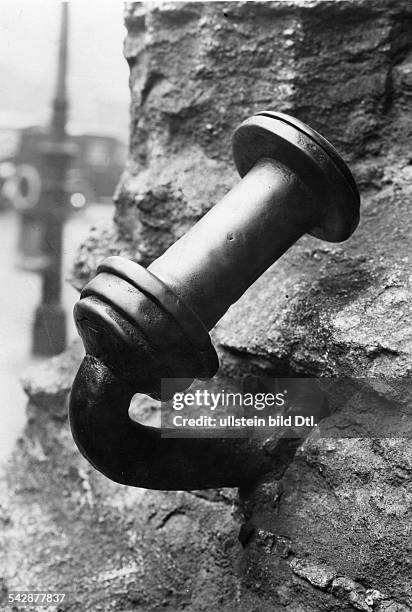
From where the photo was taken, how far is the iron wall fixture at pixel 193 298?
102 cm

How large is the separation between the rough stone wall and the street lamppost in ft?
0.20

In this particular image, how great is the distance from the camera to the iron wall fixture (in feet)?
3.34

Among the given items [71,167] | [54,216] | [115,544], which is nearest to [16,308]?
[54,216]

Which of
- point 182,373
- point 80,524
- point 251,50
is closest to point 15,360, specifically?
point 80,524

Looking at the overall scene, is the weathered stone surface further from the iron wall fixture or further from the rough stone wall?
the iron wall fixture

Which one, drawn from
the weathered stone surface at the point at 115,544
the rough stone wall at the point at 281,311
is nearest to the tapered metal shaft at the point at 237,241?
the rough stone wall at the point at 281,311

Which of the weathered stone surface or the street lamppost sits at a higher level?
the street lamppost

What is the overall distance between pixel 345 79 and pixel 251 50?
0.66ft

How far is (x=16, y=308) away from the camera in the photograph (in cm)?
163

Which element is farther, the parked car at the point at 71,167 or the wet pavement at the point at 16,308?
the parked car at the point at 71,167

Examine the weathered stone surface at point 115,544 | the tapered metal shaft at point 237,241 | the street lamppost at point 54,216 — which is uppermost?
the tapered metal shaft at point 237,241

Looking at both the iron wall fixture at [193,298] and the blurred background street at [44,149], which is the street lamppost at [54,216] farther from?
the iron wall fixture at [193,298]

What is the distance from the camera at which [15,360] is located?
1707mm

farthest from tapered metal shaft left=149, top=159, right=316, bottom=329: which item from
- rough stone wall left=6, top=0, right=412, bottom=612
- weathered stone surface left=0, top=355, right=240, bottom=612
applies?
weathered stone surface left=0, top=355, right=240, bottom=612
